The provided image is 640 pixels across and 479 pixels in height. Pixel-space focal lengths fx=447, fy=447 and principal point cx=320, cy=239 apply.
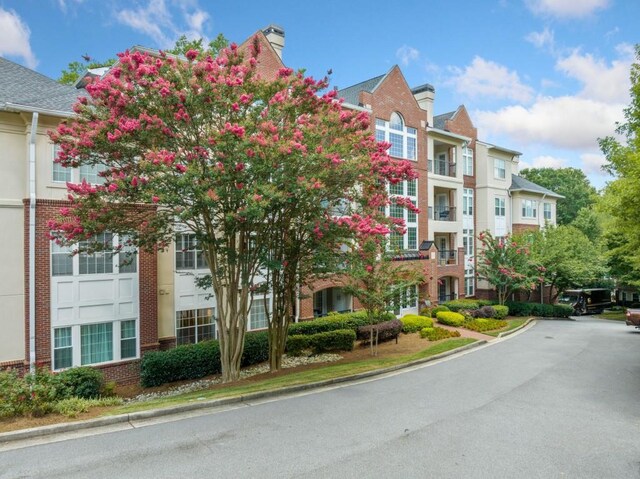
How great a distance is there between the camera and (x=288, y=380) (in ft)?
39.5

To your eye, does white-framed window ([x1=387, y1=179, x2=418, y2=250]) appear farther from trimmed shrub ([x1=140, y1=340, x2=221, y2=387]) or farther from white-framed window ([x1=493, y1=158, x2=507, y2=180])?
trimmed shrub ([x1=140, y1=340, x2=221, y2=387])

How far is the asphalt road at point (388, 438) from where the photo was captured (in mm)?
6715

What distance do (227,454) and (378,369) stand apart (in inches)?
287

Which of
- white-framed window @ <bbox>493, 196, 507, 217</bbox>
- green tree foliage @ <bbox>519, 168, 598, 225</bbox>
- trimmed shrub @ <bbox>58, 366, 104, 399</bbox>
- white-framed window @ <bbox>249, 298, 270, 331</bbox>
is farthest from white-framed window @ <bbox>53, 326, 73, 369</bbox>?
green tree foliage @ <bbox>519, 168, 598, 225</bbox>

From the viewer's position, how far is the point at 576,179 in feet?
Answer: 210

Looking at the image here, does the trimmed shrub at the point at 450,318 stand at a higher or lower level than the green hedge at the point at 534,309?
higher

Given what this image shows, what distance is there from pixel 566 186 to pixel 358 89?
1885 inches

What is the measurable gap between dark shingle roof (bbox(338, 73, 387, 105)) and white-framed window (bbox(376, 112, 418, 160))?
193 cm

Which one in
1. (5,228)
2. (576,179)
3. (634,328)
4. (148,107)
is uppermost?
(576,179)

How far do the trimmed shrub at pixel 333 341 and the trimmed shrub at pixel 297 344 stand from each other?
22 cm

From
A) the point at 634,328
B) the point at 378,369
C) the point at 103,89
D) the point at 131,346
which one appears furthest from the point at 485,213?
the point at 103,89

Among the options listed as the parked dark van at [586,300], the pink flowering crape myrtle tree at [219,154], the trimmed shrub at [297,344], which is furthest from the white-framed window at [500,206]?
the pink flowering crape myrtle tree at [219,154]

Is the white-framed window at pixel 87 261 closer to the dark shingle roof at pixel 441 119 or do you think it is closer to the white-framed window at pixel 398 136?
the white-framed window at pixel 398 136

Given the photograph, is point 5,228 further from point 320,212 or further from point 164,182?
point 320,212
